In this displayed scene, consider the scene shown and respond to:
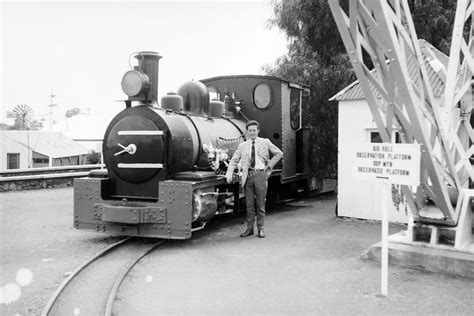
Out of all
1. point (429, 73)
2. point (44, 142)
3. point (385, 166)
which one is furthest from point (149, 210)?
point (44, 142)

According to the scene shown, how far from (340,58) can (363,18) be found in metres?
A: 8.90

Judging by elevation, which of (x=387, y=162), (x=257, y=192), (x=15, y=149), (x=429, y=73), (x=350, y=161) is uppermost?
(x=429, y=73)

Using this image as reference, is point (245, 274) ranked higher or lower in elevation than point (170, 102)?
lower

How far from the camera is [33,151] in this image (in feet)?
108

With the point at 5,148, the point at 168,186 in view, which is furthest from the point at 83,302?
the point at 5,148

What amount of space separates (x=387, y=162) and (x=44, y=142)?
112 ft

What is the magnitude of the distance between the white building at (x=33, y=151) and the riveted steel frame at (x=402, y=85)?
29520 mm

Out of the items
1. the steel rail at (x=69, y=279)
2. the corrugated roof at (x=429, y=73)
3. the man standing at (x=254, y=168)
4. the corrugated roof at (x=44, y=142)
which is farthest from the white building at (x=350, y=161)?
the corrugated roof at (x=44, y=142)

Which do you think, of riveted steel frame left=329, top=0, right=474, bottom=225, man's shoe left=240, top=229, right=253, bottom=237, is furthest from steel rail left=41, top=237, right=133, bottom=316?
riveted steel frame left=329, top=0, right=474, bottom=225

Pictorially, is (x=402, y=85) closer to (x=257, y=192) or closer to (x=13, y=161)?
(x=257, y=192)

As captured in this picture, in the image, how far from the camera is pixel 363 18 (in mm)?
4711

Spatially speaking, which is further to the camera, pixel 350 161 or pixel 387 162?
pixel 350 161

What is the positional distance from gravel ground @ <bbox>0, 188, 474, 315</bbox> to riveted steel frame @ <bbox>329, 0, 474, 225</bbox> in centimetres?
118

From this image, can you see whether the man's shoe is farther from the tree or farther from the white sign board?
the tree
